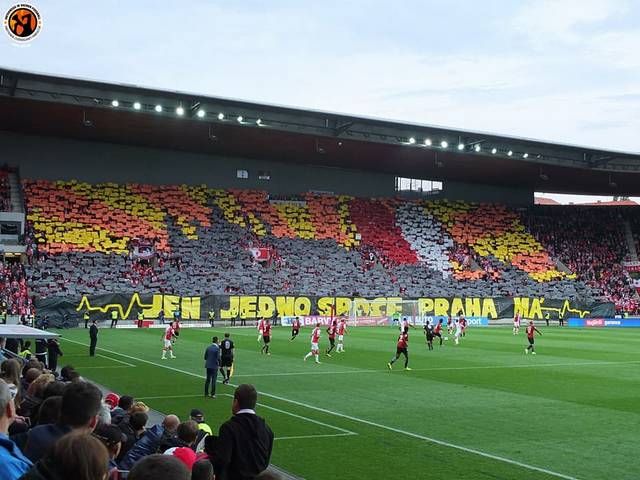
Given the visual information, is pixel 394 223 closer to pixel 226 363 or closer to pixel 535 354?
pixel 535 354

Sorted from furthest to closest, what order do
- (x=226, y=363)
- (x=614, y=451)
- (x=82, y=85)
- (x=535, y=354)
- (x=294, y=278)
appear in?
(x=294, y=278) < (x=82, y=85) < (x=535, y=354) < (x=226, y=363) < (x=614, y=451)

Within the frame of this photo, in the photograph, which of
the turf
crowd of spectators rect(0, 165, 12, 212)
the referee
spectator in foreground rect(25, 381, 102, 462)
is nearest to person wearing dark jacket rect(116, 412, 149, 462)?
spectator in foreground rect(25, 381, 102, 462)

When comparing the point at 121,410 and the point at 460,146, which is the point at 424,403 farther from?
the point at 460,146

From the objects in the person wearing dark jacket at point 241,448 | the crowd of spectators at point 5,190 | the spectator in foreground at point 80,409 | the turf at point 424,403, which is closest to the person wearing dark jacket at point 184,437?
the person wearing dark jacket at point 241,448

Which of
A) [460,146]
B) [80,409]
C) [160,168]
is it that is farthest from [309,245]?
[80,409]

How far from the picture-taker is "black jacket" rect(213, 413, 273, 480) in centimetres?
762

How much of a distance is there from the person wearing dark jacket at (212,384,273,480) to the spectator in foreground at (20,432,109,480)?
3.84 m

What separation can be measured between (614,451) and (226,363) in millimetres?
13465

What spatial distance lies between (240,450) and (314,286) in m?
57.0

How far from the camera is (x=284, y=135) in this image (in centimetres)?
6131

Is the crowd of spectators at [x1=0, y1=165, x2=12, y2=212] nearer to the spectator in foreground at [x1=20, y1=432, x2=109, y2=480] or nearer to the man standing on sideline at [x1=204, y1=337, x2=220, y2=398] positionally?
the man standing on sideline at [x1=204, y1=337, x2=220, y2=398]

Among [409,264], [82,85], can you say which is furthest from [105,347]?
[409,264]

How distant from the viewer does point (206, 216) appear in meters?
67.6

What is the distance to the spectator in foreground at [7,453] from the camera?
176 inches
